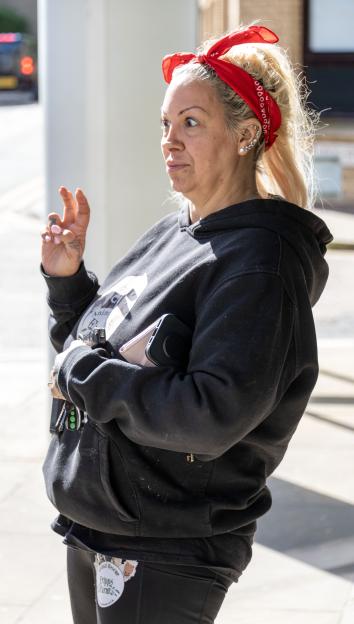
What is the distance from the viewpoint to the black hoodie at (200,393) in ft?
7.08

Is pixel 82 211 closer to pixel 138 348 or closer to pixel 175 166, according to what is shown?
pixel 175 166

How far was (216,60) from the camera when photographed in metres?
2.34

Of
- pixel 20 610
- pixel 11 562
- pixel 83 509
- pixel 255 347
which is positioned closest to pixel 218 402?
pixel 255 347

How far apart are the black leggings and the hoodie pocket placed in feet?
0.28

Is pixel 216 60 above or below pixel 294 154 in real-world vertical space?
above

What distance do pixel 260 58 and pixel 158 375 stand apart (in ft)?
2.28

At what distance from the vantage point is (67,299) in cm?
276

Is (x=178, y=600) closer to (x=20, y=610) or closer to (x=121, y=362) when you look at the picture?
(x=121, y=362)

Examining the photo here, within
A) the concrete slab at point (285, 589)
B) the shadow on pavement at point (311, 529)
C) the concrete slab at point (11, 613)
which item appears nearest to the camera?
the concrete slab at point (11, 613)

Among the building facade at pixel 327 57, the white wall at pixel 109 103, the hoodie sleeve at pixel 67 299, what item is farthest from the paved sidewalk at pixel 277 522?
the building facade at pixel 327 57

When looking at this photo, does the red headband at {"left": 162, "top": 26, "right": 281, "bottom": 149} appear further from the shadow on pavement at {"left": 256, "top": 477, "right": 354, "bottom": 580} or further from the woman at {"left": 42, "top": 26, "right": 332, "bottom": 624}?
the shadow on pavement at {"left": 256, "top": 477, "right": 354, "bottom": 580}

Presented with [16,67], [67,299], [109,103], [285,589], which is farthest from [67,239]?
[16,67]

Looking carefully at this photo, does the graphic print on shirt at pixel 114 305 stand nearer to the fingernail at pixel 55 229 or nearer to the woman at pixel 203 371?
the woman at pixel 203 371

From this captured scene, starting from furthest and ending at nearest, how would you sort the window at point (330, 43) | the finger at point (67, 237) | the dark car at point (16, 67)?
the dark car at point (16, 67) → the window at point (330, 43) → the finger at point (67, 237)
